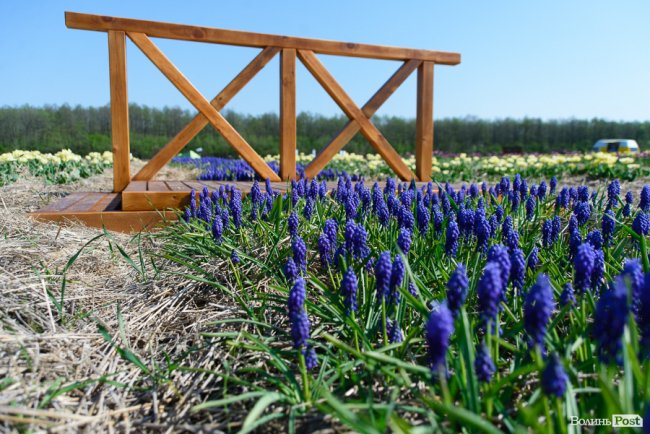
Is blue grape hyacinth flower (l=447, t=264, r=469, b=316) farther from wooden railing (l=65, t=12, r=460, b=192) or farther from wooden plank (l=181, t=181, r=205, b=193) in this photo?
wooden railing (l=65, t=12, r=460, b=192)

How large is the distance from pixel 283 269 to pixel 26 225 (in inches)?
88.4

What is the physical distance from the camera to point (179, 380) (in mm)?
1733

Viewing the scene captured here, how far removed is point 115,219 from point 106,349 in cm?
237

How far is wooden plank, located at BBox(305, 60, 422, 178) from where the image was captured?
17.1ft

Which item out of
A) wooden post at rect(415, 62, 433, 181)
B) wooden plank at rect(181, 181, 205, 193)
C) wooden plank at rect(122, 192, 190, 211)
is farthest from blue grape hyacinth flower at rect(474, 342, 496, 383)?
wooden post at rect(415, 62, 433, 181)

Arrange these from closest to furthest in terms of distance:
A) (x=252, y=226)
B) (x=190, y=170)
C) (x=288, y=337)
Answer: (x=288, y=337) → (x=252, y=226) → (x=190, y=170)

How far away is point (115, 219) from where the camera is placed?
4.08 metres

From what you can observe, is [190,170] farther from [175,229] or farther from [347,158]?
[175,229]

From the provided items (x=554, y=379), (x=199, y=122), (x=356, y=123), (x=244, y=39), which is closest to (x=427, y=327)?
(x=554, y=379)

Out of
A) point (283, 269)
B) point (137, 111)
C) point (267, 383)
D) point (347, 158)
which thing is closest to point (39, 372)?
point (267, 383)

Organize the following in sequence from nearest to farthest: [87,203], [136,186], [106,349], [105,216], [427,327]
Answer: [427,327] → [106,349] → [105,216] → [87,203] → [136,186]

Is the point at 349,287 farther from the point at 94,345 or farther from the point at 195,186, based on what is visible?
the point at 195,186

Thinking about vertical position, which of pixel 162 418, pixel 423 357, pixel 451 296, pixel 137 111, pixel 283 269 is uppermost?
pixel 137 111

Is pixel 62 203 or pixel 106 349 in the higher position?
pixel 62 203
